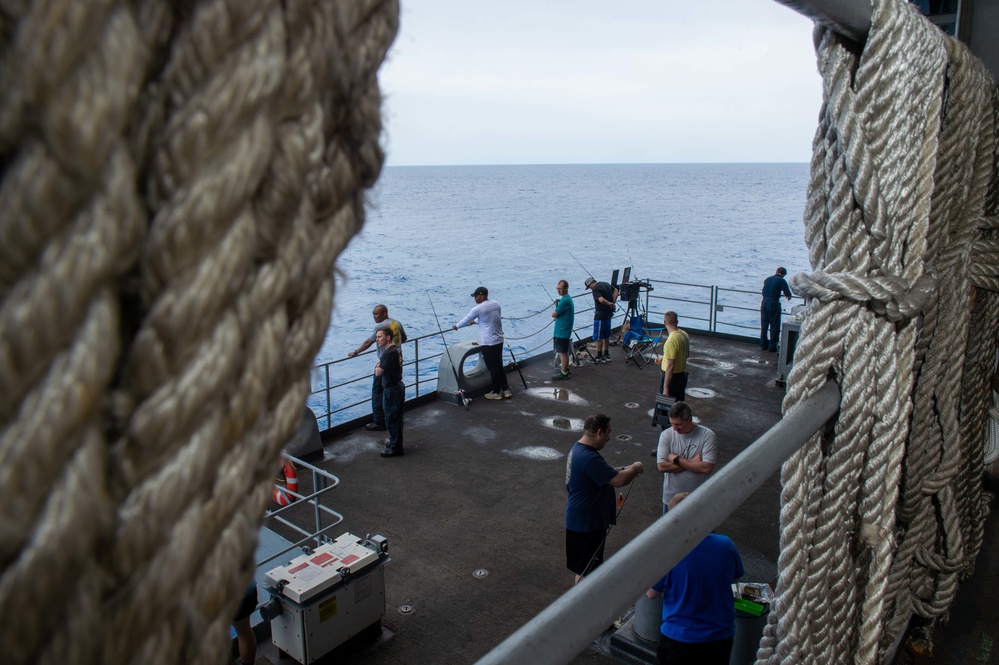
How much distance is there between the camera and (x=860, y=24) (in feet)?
5.01

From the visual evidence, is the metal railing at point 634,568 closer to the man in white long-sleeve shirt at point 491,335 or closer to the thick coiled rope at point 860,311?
the thick coiled rope at point 860,311

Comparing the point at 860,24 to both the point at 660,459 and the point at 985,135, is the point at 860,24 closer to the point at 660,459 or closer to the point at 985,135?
the point at 985,135

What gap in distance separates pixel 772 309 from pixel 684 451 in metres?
8.66

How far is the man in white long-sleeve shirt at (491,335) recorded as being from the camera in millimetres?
10438

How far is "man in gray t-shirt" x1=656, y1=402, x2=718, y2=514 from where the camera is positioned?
18.5 feet

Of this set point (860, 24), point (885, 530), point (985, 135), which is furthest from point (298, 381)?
point (985, 135)

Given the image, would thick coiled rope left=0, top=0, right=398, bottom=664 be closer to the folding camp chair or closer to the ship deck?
the ship deck

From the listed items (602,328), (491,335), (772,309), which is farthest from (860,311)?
(772,309)

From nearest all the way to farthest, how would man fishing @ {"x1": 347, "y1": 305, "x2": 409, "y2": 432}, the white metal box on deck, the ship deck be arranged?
the white metal box on deck, the ship deck, man fishing @ {"x1": 347, "y1": 305, "x2": 409, "y2": 432}

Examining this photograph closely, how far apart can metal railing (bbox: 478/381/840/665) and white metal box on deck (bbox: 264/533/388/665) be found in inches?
179

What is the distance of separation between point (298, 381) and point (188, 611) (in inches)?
6.1

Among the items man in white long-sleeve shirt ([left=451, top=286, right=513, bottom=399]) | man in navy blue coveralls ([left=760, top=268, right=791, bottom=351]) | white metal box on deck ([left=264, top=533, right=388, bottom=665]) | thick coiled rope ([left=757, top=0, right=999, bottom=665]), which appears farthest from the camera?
man in navy blue coveralls ([left=760, top=268, right=791, bottom=351])

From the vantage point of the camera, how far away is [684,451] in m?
5.71

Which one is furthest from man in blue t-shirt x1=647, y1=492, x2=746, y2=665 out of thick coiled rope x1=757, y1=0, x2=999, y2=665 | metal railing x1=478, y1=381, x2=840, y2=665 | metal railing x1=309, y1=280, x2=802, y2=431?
metal railing x1=309, y1=280, x2=802, y2=431
